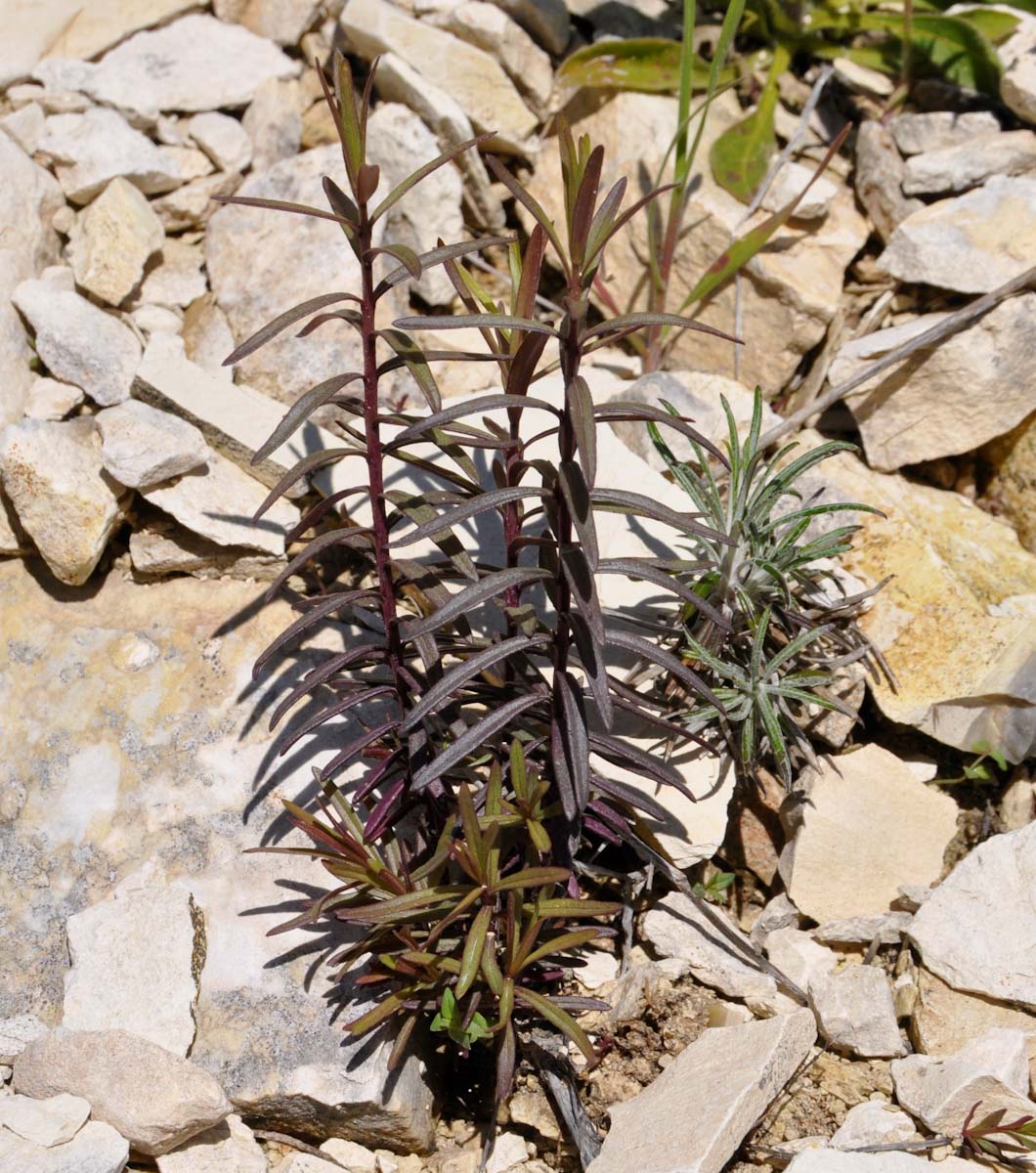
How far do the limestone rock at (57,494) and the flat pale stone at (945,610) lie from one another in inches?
83.7

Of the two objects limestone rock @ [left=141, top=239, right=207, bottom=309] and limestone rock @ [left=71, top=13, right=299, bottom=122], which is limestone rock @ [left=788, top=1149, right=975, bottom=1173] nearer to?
limestone rock @ [left=141, top=239, right=207, bottom=309]

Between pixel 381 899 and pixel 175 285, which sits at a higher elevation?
pixel 175 285

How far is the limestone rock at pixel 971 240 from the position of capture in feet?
12.3

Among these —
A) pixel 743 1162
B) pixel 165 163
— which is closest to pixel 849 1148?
pixel 743 1162

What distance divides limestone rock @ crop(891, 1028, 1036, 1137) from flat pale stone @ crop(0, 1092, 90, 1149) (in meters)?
1.92

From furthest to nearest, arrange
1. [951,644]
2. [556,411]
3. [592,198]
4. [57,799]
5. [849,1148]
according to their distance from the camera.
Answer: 1. [951,644]
2. [57,799]
3. [849,1148]
4. [556,411]
5. [592,198]

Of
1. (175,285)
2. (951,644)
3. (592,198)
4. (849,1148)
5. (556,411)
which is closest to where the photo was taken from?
(592,198)

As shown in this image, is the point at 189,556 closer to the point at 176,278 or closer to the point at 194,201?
the point at 176,278

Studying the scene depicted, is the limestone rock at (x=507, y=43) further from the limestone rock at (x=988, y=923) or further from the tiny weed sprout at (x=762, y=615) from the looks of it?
the limestone rock at (x=988, y=923)

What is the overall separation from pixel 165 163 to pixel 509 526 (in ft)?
7.06

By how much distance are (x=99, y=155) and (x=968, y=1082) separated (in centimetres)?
377

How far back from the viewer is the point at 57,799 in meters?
3.14

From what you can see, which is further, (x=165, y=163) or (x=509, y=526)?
(x=165, y=163)

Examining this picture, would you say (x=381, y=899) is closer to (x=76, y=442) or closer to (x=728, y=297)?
(x=76, y=442)
